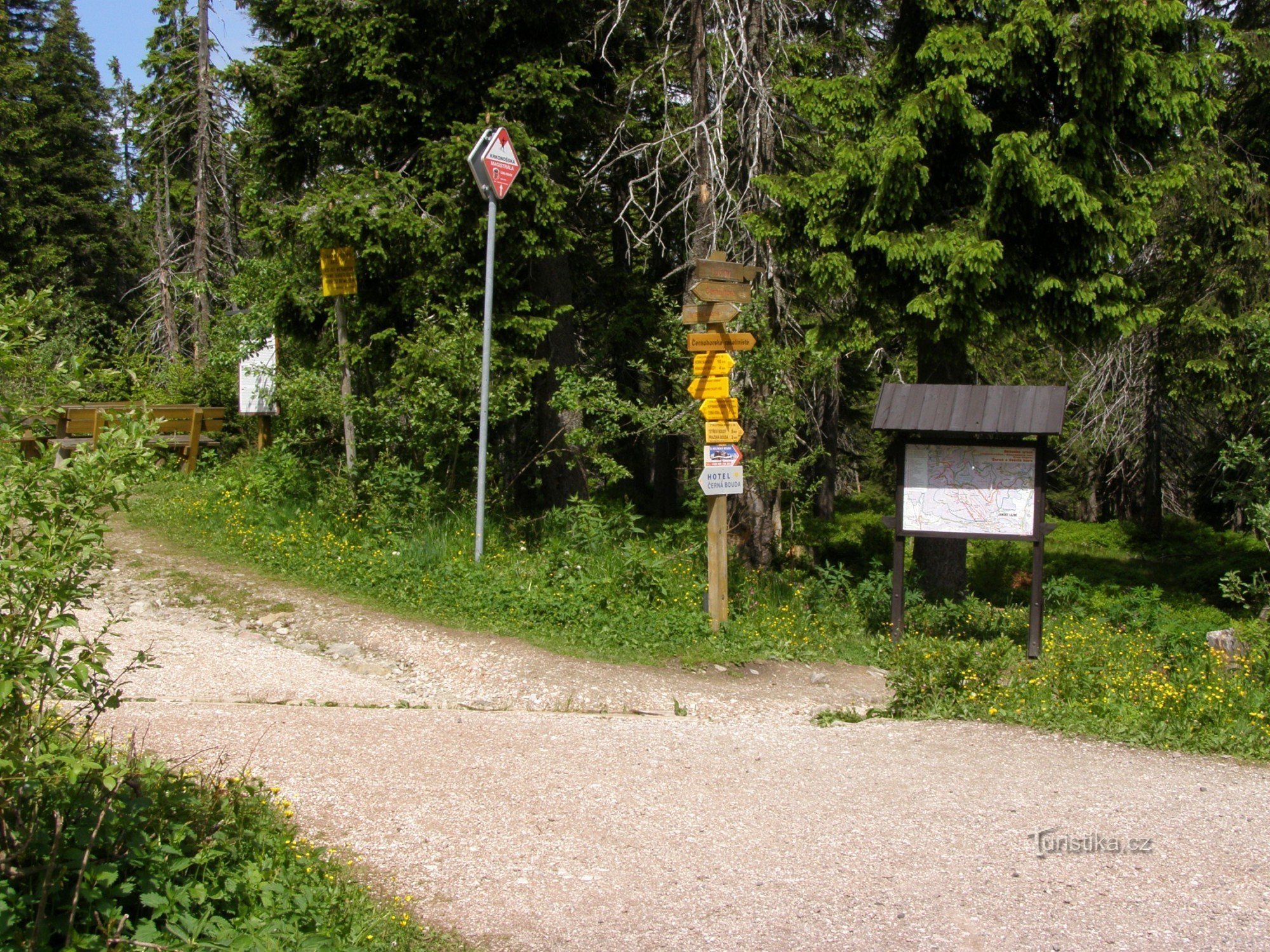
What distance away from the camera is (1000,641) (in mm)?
8375

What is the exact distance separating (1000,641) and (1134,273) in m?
9.02

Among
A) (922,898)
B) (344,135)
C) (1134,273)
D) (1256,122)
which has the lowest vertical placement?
(922,898)

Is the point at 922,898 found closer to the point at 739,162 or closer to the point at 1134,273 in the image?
the point at 739,162

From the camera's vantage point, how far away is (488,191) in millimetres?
10898

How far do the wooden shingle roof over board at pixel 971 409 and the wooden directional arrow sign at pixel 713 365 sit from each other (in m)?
1.44

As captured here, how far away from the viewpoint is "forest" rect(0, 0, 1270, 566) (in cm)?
1123

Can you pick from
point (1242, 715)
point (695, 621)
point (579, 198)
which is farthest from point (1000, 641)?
point (579, 198)

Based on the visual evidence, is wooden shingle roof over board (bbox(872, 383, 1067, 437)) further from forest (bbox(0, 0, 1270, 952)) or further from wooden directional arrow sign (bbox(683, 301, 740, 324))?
wooden directional arrow sign (bbox(683, 301, 740, 324))

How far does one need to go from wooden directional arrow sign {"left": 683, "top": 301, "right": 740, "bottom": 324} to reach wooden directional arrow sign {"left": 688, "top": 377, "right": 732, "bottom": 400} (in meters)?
0.52

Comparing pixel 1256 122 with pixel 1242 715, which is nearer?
pixel 1242 715

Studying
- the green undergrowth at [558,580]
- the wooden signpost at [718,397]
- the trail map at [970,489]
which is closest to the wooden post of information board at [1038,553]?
the trail map at [970,489]

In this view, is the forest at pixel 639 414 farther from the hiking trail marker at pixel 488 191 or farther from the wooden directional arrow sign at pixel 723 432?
the wooden directional arrow sign at pixel 723 432

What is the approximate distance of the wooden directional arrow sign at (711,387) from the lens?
10.1m

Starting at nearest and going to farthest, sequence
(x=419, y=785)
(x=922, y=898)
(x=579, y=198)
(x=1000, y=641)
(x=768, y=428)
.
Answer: (x=922, y=898)
(x=419, y=785)
(x=1000, y=641)
(x=768, y=428)
(x=579, y=198)
